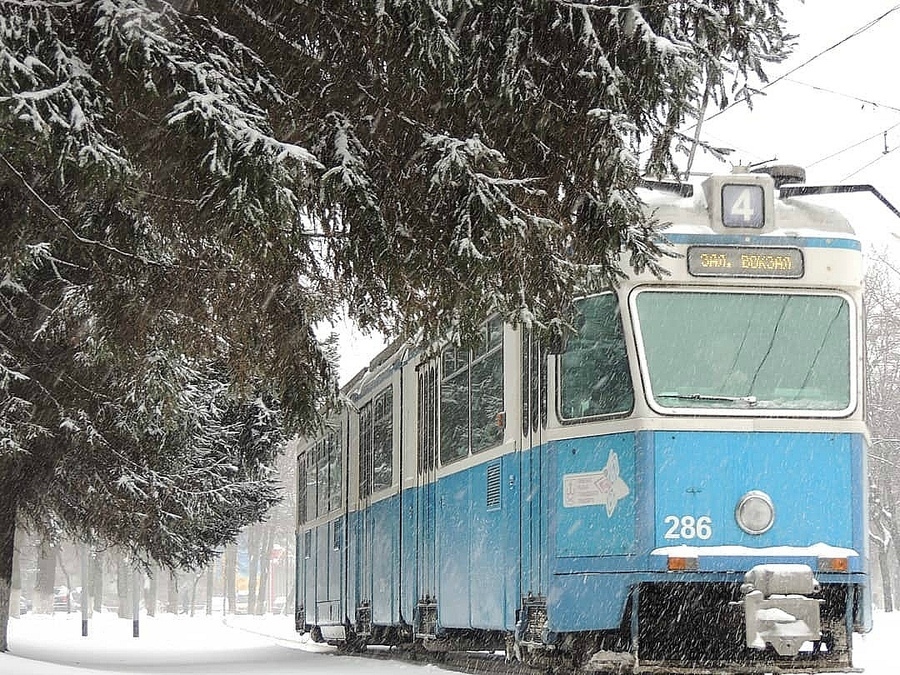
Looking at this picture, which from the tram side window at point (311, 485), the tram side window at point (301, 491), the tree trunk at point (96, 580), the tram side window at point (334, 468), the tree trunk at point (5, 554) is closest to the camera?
the tree trunk at point (5, 554)

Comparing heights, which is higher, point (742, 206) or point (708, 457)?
point (742, 206)

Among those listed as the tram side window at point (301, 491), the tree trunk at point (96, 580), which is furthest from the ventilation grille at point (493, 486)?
the tree trunk at point (96, 580)

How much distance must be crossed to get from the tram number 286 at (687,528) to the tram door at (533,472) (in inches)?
41.7

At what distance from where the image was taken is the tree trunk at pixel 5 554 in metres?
18.7

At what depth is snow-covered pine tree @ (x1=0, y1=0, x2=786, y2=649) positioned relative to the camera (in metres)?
6.51

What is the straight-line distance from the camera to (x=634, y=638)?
32.7ft

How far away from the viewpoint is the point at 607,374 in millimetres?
10484

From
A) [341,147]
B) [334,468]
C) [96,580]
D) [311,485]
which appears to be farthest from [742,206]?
[96,580]

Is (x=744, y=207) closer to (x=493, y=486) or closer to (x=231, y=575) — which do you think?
(x=493, y=486)

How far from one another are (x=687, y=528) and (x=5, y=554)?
11956 mm

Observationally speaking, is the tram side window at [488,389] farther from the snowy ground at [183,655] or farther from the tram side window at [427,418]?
the snowy ground at [183,655]

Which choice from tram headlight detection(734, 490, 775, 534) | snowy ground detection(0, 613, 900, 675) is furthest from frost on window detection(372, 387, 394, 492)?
tram headlight detection(734, 490, 775, 534)

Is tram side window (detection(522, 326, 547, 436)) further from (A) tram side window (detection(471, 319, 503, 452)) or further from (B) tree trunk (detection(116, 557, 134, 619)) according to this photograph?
(B) tree trunk (detection(116, 557, 134, 619))

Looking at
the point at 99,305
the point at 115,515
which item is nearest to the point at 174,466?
the point at 115,515
